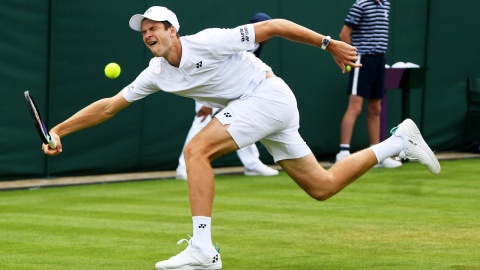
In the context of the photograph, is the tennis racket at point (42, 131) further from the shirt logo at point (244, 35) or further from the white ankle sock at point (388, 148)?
the white ankle sock at point (388, 148)

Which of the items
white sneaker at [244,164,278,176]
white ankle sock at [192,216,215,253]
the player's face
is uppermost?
the player's face

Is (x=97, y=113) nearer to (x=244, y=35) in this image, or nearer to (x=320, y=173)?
(x=244, y=35)

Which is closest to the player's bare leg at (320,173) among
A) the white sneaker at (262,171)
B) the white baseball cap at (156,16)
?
the white baseball cap at (156,16)

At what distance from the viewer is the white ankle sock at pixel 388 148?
760 centimetres

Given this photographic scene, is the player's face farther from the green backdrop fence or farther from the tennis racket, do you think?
the green backdrop fence

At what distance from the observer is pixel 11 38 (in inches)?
476

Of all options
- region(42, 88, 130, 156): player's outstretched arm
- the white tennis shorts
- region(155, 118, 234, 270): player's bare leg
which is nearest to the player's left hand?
the white tennis shorts

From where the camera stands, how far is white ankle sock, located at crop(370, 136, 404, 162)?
7598 mm

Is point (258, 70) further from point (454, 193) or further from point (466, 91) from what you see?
point (466, 91)

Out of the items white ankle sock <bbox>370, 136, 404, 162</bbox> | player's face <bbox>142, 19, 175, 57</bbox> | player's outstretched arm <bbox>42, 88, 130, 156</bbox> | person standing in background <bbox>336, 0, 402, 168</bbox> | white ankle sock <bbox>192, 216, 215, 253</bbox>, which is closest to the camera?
white ankle sock <bbox>192, 216, 215, 253</bbox>

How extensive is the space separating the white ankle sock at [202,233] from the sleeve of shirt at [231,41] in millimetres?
1061

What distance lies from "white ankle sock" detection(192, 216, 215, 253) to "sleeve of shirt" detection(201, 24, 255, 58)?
1.06m

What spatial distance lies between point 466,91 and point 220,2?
4532 mm

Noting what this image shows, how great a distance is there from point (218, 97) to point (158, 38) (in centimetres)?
57
